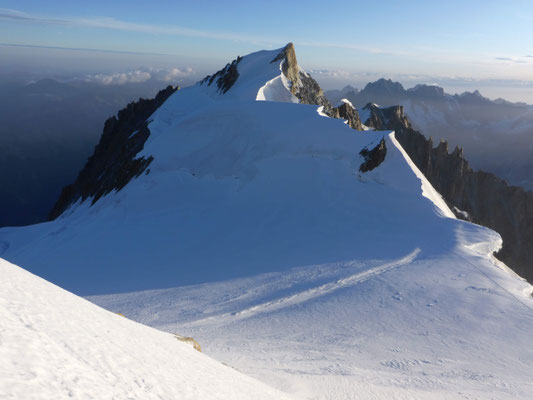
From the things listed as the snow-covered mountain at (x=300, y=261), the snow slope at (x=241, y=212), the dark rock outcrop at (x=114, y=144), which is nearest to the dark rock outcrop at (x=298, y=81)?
the snow-covered mountain at (x=300, y=261)

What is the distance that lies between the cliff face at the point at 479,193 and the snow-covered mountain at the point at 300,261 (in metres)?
58.3

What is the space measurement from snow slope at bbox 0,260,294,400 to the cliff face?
7704 centimetres

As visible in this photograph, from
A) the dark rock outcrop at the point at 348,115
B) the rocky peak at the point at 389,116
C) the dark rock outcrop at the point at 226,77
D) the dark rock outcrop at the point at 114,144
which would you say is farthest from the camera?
the rocky peak at the point at 389,116

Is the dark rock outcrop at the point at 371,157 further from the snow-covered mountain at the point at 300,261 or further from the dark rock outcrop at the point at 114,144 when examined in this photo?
the dark rock outcrop at the point at 114,144

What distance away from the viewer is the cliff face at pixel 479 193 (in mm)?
75312

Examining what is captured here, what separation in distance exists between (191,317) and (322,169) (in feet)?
48.9

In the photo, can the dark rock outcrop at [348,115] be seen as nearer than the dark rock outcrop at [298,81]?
No

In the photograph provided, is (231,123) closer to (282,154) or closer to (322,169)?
(282,154)

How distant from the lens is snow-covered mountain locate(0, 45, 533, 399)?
30.7 ft

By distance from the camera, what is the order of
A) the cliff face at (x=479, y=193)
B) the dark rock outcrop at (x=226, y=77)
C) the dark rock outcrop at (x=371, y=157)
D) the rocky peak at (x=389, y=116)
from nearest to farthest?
the dark rock outcrop at (x=371, y=157) → the dark rock outcrop at (x=226, y=77) → the cliff face at (x=479, y=193) → the rocky peak at (x=389, y=116)

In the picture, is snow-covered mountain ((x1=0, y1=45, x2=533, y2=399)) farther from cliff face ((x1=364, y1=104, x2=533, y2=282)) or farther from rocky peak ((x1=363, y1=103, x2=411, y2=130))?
rocky peak ((x1=363, y1=103, x2=411, y2=130))

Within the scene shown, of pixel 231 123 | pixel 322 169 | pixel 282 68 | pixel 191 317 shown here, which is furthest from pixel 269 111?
pixel 191 317

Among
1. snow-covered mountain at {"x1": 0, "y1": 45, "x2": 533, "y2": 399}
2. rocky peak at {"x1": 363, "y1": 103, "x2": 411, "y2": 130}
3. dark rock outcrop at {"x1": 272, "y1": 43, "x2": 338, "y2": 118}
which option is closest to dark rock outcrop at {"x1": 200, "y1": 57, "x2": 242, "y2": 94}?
dark rock outcrop at {"x1": 272, "y1": 43, "x2": 338, "y2": 118}

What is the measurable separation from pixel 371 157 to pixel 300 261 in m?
11.1
